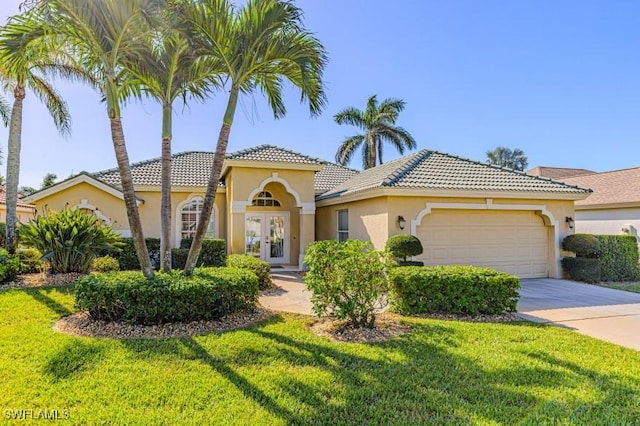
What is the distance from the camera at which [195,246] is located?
25.8ft

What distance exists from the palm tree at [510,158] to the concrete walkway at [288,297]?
146ft

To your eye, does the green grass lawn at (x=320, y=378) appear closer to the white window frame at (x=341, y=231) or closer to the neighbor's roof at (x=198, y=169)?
the white window frame at (x=341, y=231)

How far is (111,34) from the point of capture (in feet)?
22.0

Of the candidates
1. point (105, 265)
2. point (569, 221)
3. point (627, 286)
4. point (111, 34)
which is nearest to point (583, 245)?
point (569, 221)

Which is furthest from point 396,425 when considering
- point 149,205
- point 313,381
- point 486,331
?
point 149,205

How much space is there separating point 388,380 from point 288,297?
18.8 feet

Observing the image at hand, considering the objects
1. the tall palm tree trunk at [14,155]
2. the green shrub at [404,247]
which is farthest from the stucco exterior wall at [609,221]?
the tall palm tree trunk at [14,155]

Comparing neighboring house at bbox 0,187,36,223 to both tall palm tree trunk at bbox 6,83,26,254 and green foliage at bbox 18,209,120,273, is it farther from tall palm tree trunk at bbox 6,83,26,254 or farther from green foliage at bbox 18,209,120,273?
green foliage at bbox 18,209,120,273

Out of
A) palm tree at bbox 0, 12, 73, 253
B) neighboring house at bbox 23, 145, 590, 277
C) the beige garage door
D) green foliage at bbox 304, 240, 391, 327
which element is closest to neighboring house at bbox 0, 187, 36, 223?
palm tree at bbox 0, 12, 73, 253

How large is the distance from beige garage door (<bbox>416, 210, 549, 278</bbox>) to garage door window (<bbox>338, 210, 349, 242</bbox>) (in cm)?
366

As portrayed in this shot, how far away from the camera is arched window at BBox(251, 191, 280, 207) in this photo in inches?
678

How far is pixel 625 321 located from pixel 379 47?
11.2m

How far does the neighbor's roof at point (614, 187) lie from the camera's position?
Answer: 18000 mm

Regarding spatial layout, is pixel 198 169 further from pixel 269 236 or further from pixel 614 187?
pixel 614 187
